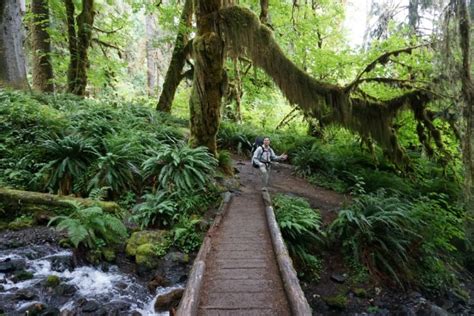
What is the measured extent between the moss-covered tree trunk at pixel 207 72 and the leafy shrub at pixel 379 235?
4.43m

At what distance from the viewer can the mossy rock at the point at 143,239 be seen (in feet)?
19.2

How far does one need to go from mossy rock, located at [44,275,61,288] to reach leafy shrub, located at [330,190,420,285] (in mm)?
5672

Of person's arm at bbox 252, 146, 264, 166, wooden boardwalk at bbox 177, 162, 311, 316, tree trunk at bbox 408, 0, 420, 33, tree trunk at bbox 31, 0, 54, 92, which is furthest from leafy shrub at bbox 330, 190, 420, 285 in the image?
tree trunk at bbox 31, 0, 54, 92

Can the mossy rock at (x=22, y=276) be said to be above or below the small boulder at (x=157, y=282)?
above

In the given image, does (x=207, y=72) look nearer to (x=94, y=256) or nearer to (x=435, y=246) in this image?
(x=94, y=256)

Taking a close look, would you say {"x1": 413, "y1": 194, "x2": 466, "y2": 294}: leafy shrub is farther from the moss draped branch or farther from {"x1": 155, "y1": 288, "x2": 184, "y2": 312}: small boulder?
{"x1": 155, "y1": 288, "x2": 184, "y2": 312}: small boulder

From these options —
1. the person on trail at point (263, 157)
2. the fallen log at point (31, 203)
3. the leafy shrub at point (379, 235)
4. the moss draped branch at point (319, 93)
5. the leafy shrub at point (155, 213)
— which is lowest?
the leafy shrub at point (379, 235)

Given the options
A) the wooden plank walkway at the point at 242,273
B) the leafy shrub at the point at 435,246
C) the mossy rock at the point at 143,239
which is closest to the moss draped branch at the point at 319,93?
the leafy shrub at the point at 435,246

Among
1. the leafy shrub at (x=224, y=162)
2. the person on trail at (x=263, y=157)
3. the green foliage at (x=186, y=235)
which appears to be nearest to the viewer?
the green foliage at (x=186, y=235)

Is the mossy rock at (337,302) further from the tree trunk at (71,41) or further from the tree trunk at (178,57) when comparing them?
the tree trunk at (71,41)

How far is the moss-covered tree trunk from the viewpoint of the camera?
829 centimetres

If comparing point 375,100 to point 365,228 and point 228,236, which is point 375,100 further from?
point 228,236

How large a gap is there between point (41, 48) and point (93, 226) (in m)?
11.2

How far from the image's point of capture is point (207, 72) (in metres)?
8.44
